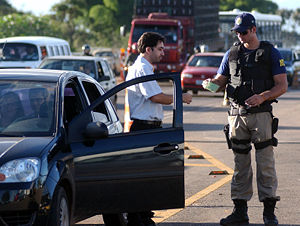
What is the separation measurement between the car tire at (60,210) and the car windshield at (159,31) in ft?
96.7

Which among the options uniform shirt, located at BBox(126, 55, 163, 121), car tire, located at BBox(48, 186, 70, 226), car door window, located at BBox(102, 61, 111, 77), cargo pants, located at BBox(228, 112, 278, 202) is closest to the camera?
car tire, located at BBox(48, 186, 70, 226)

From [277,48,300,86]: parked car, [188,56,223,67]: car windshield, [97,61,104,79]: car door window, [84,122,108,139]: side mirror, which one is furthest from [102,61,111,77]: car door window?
[277,48,300,86]: parked car

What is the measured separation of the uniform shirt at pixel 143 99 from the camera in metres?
7.84

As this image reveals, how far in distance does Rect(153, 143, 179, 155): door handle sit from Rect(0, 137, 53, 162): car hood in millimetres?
923

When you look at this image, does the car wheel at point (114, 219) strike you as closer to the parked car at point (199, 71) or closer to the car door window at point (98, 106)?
the car door window at point (98, 106)

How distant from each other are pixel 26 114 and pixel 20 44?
19.5 m

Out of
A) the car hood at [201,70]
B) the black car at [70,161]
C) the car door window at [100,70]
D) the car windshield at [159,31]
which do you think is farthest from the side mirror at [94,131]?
the car windshield at [159,31]

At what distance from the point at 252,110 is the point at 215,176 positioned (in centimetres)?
355

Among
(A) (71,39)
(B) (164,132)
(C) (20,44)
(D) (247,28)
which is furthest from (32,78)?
(A) (71,39)

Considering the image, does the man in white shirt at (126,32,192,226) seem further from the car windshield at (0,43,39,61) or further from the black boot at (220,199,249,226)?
the car windshield at (0,43,39,61)

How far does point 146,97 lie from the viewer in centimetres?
782

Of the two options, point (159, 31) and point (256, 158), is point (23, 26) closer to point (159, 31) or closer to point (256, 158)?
point (159, 31)

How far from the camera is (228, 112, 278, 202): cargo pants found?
26.0 ft

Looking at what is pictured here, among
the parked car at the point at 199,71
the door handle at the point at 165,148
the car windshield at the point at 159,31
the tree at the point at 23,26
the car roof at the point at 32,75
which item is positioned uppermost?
the car roof at the point at 32,75
